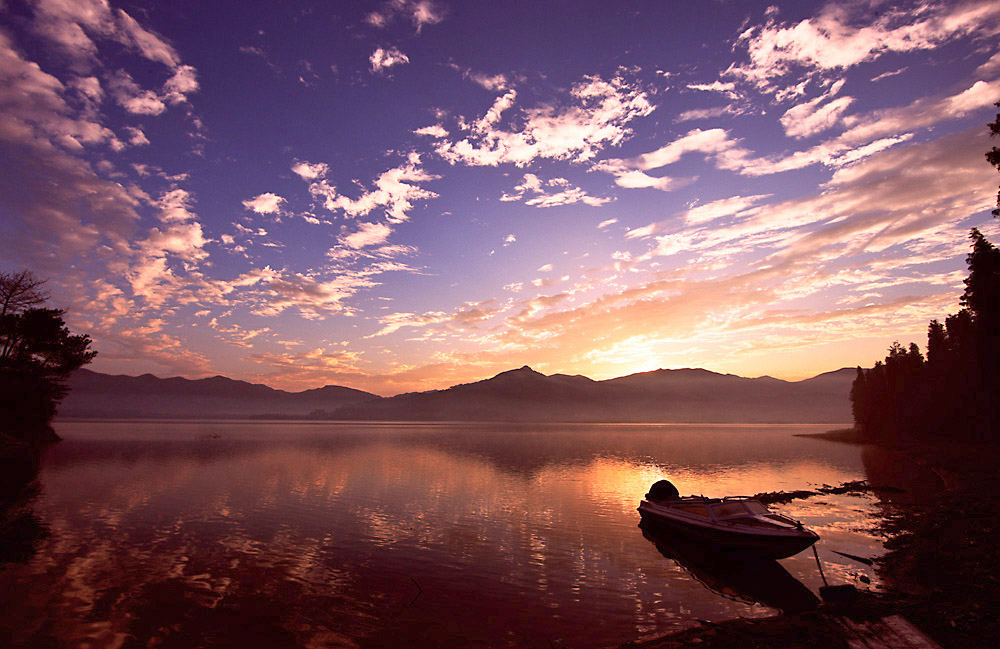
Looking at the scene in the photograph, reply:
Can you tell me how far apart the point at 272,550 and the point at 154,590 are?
6.73m

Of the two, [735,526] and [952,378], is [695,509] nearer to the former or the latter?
[735,526]

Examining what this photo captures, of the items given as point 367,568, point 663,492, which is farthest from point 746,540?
point 367,568

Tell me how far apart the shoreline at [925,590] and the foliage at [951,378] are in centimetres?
2529

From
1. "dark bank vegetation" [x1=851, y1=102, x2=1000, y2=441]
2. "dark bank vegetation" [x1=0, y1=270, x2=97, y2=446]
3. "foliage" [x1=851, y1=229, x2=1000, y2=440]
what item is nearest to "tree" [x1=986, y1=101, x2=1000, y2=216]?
"dark bank vegetation" [x1=851, y1=102, x2=1000, y2=441]

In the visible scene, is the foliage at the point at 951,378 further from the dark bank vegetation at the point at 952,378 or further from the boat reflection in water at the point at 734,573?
the boat reflection in water at the point at 734,573

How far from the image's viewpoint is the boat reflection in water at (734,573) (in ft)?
64.6

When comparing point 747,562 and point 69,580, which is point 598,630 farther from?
point 69,580

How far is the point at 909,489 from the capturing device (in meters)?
45.0

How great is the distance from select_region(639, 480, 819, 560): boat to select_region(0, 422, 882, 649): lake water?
1.37 meters

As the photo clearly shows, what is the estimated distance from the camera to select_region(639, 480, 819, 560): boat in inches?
916

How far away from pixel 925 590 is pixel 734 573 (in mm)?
7774

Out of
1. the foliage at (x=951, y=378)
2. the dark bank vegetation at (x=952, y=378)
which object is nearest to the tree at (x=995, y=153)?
the dark bank vegetation at (x=952, y=378)

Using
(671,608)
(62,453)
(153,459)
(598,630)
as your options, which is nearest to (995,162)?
(671,608)

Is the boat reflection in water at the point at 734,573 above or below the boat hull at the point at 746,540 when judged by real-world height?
below
